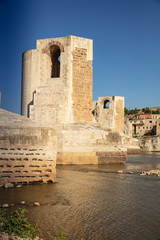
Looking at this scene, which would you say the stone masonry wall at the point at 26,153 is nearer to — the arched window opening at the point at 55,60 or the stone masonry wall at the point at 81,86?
the stone masonry wall at the point at 81,86

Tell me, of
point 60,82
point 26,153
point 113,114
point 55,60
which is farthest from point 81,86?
point 113,114

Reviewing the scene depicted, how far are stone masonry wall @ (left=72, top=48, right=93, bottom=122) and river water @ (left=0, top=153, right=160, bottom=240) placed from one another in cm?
557

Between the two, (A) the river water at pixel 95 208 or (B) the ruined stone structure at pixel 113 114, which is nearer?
(A) the river water at pixel 95 208

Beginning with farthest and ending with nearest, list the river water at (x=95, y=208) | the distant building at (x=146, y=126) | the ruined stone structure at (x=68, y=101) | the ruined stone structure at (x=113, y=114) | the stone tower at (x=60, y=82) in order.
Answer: the distant building at (x=146, y=126), the ruined stone structure at (x=113, y=114), the stone tower at (x=60, y=82), the ruined stone structure at (x=68, y=101), the river water at (x=95, y=208)

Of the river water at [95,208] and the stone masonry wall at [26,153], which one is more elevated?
the stone masonry wall at [26,153]

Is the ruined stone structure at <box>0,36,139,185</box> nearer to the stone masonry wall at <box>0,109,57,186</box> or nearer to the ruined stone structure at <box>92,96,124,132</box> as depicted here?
the stone masonry wall at <box>0,109,57,186</box>

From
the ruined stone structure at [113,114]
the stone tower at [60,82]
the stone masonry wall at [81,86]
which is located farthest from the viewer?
the ruined stone structure at [113,114]

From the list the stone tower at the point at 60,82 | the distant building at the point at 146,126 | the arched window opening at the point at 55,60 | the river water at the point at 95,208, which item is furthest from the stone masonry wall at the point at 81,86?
the distant building at the point at 146,126

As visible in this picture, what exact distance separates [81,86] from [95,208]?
826 cm

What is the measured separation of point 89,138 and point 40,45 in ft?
17.1

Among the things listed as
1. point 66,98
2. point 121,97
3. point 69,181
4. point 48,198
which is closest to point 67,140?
point 66,98

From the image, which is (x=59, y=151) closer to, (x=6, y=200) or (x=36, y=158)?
(x=36, y=158)

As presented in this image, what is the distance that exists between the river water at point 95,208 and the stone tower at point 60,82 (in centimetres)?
506

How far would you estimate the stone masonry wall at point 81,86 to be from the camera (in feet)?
38.4
